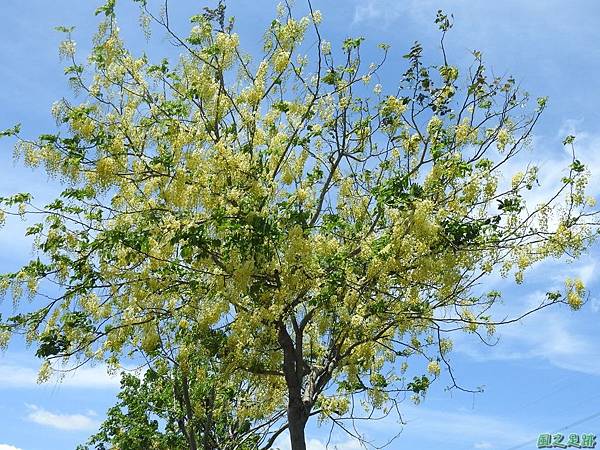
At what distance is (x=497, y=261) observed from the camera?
8445mm

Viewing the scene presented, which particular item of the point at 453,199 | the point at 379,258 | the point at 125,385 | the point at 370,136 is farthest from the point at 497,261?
the point at 125,385

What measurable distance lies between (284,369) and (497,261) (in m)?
2.74

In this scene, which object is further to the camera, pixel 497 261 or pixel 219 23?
pixel 219 23

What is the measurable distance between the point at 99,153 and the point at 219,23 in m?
2.33

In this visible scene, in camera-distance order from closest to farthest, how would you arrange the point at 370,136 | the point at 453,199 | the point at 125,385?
the point at 453,199 < the point at 370,136 < the point at 125,385

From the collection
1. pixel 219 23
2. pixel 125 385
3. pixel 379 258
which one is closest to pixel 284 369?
pixel 379 258

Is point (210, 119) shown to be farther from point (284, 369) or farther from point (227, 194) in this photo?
point (284, 369)

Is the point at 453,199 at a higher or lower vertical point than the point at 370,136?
lower

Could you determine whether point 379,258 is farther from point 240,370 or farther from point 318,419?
point 318,419

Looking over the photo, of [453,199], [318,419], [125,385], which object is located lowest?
[318,419]

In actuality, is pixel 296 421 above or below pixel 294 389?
below

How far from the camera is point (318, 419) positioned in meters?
10.1

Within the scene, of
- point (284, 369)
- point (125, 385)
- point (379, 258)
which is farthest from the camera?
point (125, 385)

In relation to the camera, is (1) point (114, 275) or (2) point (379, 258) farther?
(1) point (114, 275)
